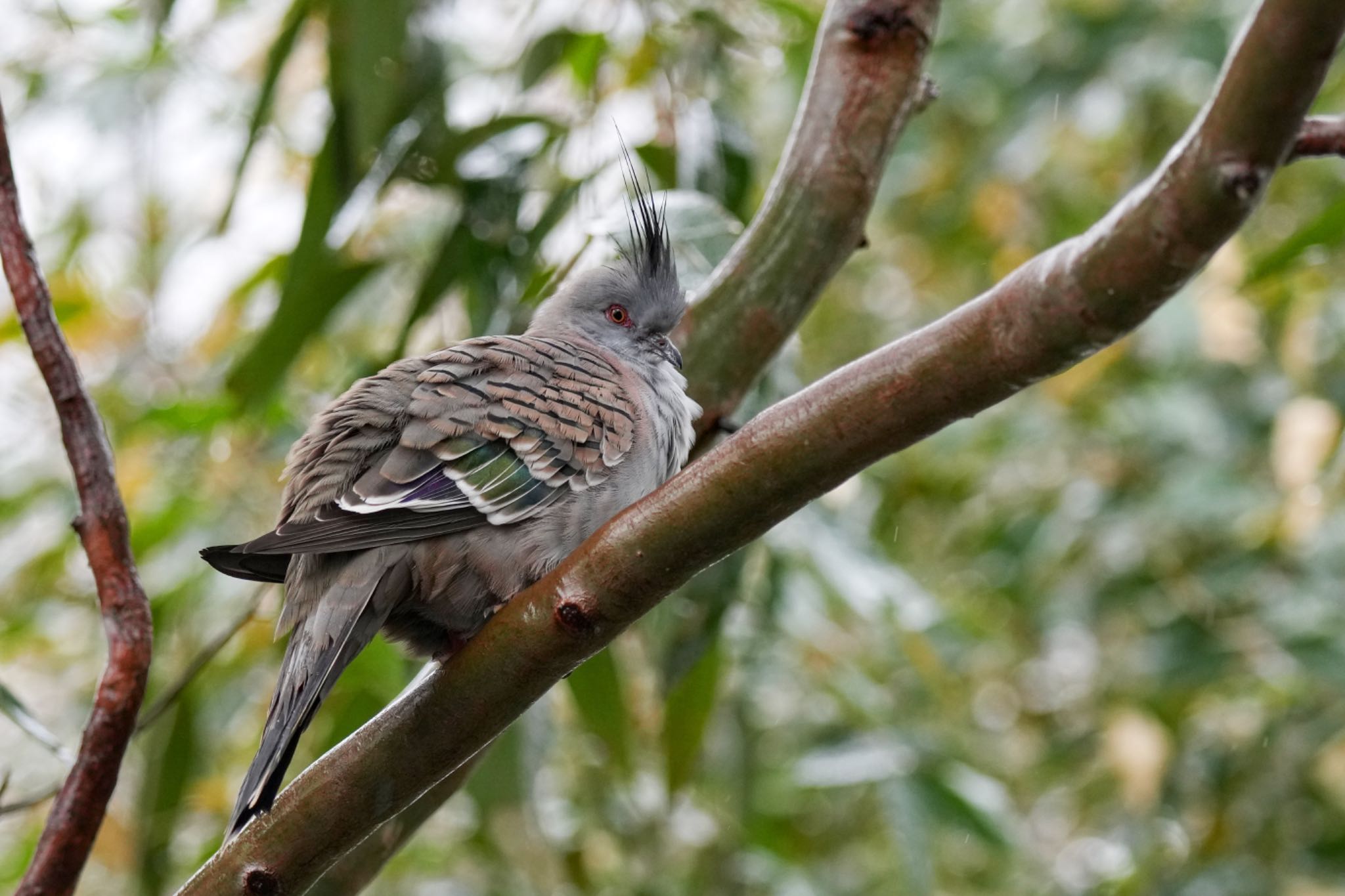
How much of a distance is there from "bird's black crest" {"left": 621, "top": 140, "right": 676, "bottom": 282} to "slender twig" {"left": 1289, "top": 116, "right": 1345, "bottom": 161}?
3.36 feet

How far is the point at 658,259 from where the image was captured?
244 centimetres

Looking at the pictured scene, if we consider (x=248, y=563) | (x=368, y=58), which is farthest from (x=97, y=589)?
(x=368, y=58)

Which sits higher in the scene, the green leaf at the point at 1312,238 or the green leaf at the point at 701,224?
the green leaf at the point at 701,224

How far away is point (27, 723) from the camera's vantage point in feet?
5.86

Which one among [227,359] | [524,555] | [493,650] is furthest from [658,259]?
[227,359]

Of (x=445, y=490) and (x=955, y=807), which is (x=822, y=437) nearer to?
(x=445, y=490)

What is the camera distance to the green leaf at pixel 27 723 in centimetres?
175

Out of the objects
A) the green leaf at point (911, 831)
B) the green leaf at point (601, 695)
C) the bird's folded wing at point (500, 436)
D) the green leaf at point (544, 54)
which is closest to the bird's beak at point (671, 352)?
the bird's folded wing at point (500, 436)

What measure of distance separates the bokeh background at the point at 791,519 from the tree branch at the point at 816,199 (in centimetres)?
21

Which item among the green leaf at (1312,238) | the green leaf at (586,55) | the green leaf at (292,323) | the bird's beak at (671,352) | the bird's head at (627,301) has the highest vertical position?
the green leaf at (586,55)

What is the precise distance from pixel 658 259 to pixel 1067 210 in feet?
6.76

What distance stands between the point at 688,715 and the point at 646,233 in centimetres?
86

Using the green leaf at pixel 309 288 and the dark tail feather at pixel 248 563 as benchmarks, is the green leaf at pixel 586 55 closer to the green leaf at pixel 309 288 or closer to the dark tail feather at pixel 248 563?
the green leaf at pixel 309 288

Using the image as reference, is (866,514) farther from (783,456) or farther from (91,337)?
(783,456)
